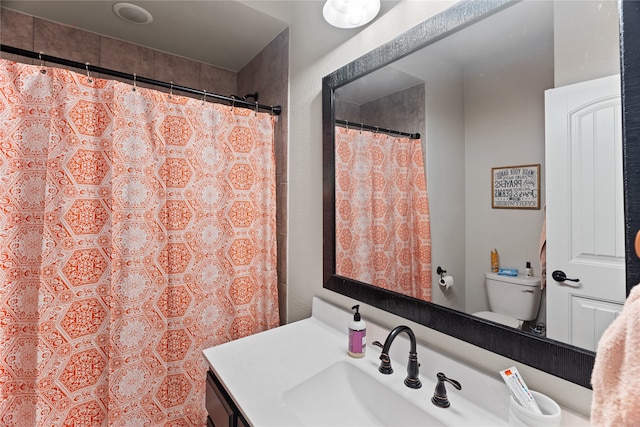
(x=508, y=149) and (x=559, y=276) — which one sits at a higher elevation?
(x=508, y=149)

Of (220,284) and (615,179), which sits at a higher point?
(615,179)

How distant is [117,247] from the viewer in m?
1.23

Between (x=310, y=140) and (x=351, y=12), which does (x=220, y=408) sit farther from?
(x=351, y=12)

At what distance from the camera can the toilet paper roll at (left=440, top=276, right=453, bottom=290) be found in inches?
34.4

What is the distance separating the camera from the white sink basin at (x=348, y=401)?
834mm

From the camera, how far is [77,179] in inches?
46.4

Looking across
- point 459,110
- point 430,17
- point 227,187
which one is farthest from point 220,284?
point 430,17

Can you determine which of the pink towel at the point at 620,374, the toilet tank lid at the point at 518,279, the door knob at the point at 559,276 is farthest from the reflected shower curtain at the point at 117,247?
the pink towel at the point at 620,374

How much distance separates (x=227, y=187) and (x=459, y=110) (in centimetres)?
110

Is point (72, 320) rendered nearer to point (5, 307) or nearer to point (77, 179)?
point (5, 307)

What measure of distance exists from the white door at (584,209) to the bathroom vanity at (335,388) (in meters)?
0.22

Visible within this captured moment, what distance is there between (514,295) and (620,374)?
1.27 feet

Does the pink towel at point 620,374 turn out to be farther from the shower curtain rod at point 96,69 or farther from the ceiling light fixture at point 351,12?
the shower curtain rod at point 96,69

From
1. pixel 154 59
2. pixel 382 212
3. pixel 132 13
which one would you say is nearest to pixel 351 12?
pixel 382 212
